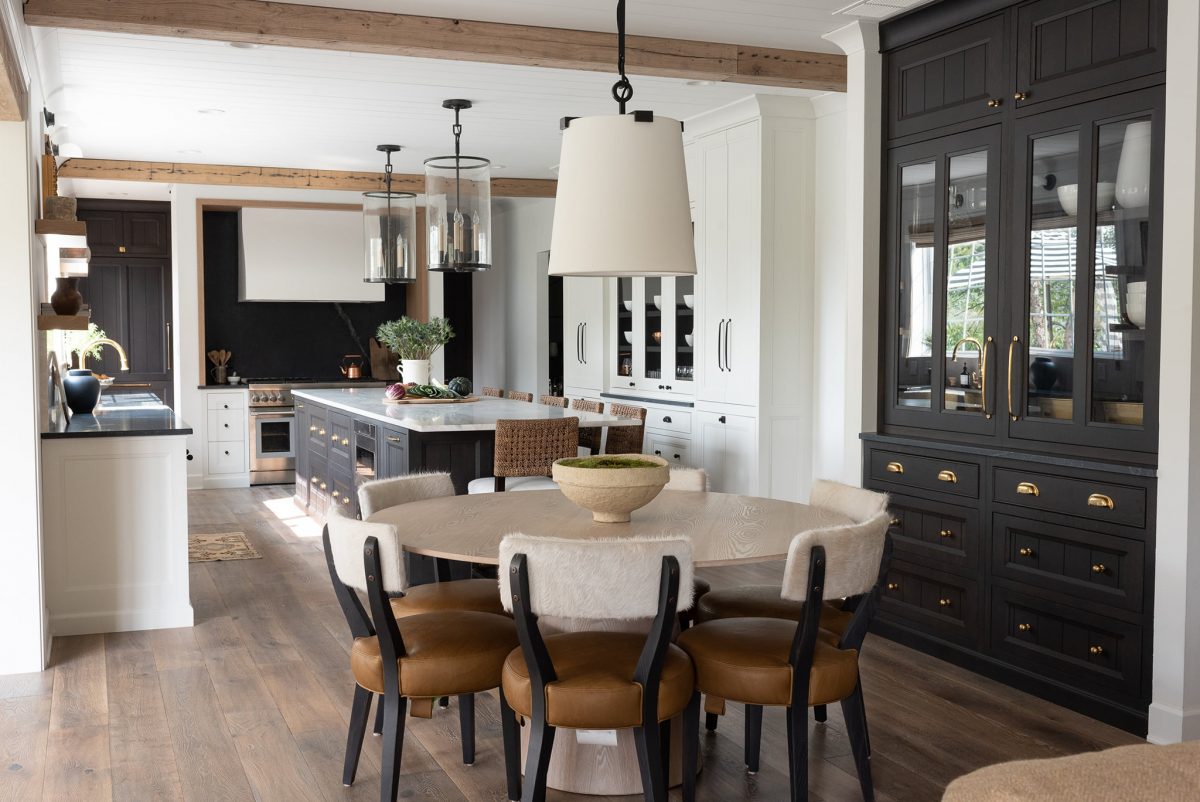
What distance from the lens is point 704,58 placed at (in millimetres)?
4902

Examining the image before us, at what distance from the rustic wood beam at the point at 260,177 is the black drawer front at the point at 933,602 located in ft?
16.6

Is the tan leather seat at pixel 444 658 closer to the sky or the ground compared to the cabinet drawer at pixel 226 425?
closer to the ground

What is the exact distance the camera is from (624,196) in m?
2.75

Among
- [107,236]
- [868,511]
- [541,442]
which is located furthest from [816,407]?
[107,236]

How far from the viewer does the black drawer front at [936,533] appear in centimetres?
404

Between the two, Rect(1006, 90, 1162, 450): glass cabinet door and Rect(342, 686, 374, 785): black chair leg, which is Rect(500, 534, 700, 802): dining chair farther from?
Rect(1006, 90, 1162, 450): glass cabinet door

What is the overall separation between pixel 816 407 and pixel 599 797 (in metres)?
3.75

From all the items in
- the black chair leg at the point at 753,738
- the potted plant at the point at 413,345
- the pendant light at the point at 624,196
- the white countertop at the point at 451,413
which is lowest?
the black chair leg at the point at 753,738

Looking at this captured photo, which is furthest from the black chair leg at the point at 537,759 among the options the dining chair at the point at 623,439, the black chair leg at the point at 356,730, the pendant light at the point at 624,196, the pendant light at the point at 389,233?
the pendant light at the point at 389,233

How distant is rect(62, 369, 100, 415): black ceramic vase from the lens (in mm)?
5492

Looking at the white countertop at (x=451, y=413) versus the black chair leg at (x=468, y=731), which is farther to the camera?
the white countertop at (x=451, y=413)

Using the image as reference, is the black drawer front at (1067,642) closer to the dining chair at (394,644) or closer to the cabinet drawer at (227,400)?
the dining chair at (394,644)

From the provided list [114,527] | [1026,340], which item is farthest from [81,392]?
[1026,340]

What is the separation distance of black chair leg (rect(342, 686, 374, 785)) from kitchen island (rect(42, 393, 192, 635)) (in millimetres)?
2102
